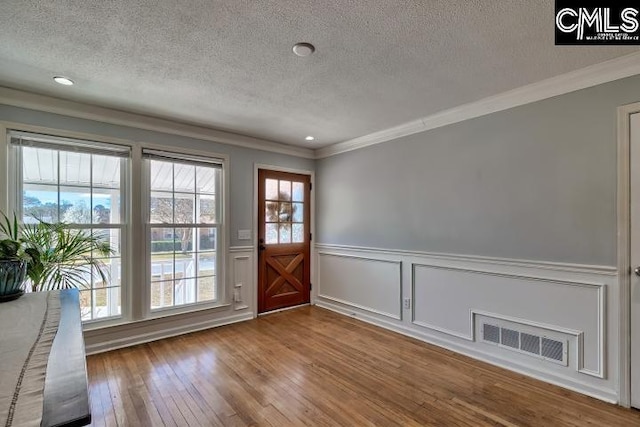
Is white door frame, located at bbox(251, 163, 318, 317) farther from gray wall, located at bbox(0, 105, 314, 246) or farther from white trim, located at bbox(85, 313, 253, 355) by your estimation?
white trim, located at bbox(85, 313, 253, 355)

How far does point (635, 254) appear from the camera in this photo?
214cm

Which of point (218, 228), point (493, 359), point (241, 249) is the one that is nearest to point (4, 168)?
point (218, 228)

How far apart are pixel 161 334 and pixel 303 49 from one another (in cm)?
323

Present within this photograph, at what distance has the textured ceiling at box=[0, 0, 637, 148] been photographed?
1674 mm

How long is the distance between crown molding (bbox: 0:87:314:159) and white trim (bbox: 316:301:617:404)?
2666 mm

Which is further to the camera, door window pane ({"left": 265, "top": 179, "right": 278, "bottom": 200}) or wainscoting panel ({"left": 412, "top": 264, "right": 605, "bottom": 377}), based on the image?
door window pane ({"left": 265, "top": 179, "right": 278, "bottom": 200})

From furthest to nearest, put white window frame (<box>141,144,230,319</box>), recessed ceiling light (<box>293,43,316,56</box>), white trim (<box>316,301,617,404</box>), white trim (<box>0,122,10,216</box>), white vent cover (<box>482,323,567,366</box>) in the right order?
1. white window frame (<box>141,144,230,319</box>)
2. white trim (<box>0,122,10,216</box>)
3. white vent cover (<box>482,323,567,366</box>)
4. white trim (<box>316,301,617,404</box>)
5. recessed ceiling light (<box>293,43,316,56</box>)

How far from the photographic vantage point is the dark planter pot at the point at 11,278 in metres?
1.70

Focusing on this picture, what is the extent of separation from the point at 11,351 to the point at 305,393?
1814 millimetres

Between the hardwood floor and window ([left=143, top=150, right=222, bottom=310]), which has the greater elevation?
window ([left=143, top=150, right=222, bottom=310])

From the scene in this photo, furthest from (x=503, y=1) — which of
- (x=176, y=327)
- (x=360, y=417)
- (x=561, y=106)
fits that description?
(x=176, y=327)

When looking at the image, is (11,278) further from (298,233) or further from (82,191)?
(298,233)

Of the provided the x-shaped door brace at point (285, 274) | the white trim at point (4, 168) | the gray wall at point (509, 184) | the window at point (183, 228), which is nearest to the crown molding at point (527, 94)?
the gray wall at point (509, 184)
